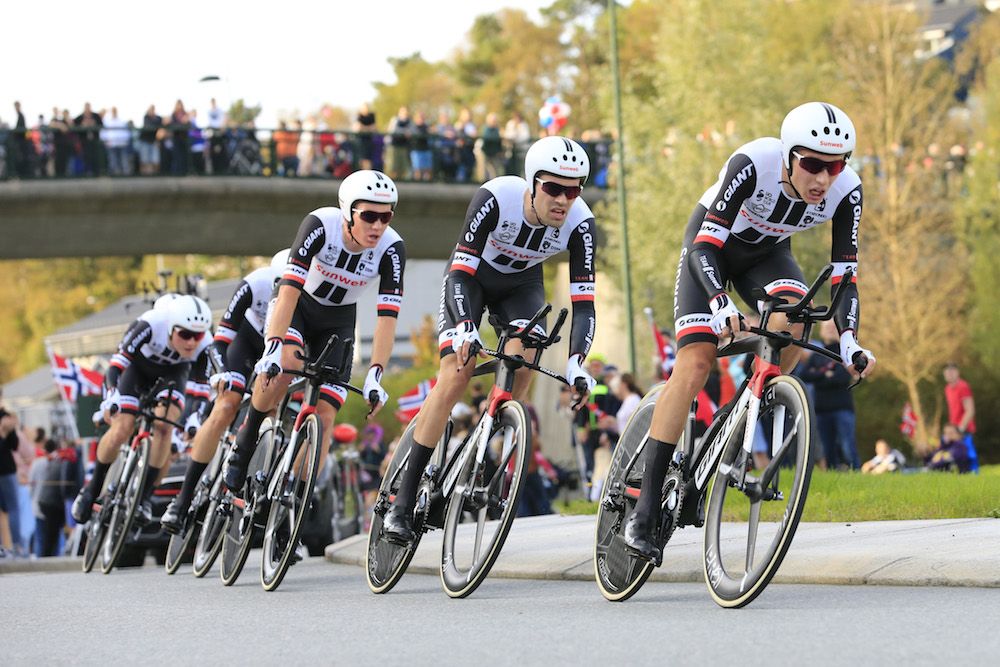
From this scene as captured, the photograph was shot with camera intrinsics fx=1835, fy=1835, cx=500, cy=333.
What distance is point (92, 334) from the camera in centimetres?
10400

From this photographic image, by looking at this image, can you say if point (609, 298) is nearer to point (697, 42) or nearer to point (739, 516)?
point (697, 42)

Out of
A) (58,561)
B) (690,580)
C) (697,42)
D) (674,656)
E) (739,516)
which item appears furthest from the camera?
(697,42)

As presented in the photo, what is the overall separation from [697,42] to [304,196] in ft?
39.3

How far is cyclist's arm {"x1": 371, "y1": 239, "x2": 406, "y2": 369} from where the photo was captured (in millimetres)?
10922

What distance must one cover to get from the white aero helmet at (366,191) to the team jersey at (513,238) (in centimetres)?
143

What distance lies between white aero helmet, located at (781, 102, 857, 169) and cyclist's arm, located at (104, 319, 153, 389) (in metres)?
8.41

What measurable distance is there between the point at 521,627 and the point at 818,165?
2327 mm

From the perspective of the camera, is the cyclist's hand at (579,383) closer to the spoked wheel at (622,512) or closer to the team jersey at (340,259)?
the spoked wheel at (622,512)

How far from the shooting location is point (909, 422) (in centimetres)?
3828

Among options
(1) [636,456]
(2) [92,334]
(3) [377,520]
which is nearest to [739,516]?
(1) [636,456]

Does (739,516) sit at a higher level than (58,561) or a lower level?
higher

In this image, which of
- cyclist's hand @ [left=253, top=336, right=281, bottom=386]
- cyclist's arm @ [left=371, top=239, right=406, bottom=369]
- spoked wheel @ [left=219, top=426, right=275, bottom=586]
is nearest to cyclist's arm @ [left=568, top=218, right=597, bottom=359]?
cyclist's arm @ [left=371, top=239, right=406, bottom=369]

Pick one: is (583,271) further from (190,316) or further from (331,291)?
(190,316)

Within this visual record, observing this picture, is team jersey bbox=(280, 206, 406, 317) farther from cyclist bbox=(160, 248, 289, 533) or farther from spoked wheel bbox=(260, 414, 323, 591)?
cyclist bbox=(160, 248, 289, 533)
